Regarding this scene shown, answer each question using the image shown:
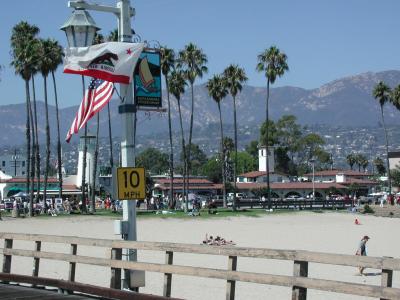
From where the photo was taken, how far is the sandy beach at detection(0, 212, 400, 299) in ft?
53.8

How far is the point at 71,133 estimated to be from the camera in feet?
41.1

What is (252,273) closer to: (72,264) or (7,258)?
(72,264)

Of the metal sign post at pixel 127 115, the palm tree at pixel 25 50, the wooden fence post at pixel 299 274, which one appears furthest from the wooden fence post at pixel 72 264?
the palm tree at pixel 25 50

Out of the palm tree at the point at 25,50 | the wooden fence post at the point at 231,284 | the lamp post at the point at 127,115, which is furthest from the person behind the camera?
the palm tree at the point at 25,50

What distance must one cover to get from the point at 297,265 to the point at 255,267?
13069 millimetres

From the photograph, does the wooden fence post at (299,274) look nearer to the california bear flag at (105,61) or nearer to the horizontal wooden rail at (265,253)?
the horizontal wooden rail at (265,253)

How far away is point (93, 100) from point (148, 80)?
1046 millimetres

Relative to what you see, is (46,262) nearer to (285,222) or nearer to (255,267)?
(255,267)

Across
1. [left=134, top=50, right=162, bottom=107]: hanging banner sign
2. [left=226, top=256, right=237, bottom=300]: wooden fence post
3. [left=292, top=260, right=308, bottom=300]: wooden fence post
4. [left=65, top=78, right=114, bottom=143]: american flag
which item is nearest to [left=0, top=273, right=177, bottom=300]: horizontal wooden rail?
[left=226, top=256, right=237, bottom=300]: wooden fence post

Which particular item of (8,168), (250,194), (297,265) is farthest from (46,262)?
(8,168)

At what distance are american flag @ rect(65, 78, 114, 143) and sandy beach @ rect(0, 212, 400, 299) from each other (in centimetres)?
442

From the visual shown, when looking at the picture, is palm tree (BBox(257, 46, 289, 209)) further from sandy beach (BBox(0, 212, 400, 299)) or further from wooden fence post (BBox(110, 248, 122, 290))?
wooden fence post (BBox(110, 248, 122, 290))

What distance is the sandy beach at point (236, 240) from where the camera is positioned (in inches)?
646

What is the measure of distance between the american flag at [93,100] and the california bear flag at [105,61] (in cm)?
74
